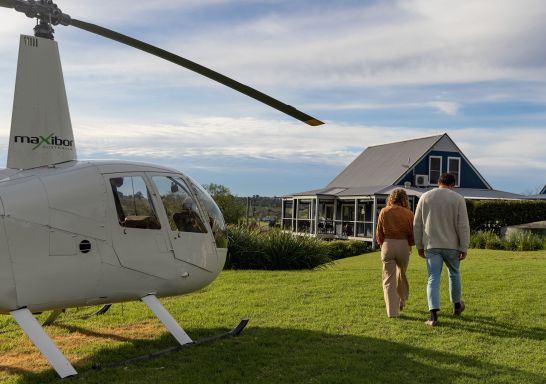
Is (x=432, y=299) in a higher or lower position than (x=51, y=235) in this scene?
lower

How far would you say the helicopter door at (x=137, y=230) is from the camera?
6297 millimetres

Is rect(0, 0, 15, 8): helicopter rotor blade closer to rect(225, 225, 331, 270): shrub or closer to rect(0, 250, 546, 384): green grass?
rect(0, 250, 546, 384): green grass

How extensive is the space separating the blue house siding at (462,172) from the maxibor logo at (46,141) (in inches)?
1095

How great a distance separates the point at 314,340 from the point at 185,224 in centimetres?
210

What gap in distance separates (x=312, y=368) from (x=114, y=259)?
2384 mm

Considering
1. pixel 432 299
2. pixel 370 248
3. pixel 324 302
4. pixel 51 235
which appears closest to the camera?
pixel 51 235

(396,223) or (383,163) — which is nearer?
(396,223)

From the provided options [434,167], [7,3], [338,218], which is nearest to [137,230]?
[7,3]

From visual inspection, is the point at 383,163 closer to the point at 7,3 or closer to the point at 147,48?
the point at 147,48

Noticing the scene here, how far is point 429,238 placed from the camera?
7875 mm

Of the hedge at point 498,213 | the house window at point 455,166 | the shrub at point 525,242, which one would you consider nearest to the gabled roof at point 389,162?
the house window at point 455,166

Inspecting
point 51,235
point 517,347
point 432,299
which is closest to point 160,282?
point 51,235

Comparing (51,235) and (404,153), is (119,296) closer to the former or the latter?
(51,235)

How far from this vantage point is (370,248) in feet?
93.4
